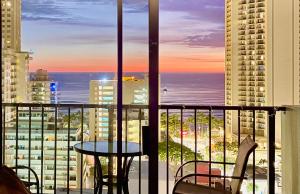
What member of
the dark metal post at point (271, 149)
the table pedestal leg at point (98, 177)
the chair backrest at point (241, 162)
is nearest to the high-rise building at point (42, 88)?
the table pedestal leg at point (98, 177)

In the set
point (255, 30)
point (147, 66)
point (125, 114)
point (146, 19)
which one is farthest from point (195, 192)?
point (255, 30)

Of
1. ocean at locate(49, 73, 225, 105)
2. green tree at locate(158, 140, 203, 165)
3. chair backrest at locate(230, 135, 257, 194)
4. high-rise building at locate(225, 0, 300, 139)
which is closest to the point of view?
chair backrest at locate(230, 135, 257, 194)

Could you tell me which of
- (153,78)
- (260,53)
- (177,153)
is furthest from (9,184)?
(260,53)

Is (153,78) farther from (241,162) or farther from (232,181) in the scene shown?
(232,181)

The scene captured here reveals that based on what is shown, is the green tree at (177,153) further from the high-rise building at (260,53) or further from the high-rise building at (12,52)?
the high-rise building at (12,52)

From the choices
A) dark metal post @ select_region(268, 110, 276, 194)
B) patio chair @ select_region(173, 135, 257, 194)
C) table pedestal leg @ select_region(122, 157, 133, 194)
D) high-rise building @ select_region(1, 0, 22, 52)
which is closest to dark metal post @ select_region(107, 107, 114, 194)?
table pedestal leg @ select_region(122, 157, 133, 194)

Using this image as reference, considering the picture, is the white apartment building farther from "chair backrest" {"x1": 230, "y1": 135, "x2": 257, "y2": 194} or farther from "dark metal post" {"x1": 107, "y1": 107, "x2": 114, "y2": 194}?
"chair backrest" {"x1": 230, "y1": 135, "x2": 257, "y2": 194}

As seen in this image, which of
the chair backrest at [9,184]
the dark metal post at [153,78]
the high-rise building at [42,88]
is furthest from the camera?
the high-rise building at [42,88]
